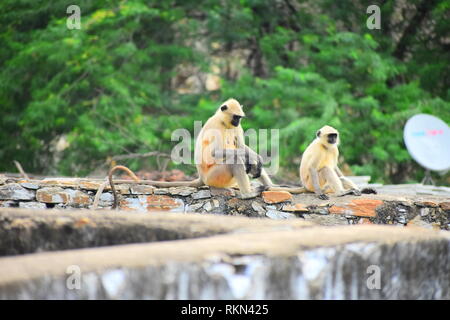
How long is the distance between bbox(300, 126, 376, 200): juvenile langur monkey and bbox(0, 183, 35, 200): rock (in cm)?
260

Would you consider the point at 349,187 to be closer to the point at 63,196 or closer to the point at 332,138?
the point at 332,138

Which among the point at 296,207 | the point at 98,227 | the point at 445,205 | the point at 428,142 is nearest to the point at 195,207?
the point at 296,207

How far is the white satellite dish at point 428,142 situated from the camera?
8.79 metres

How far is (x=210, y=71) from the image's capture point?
561 inches

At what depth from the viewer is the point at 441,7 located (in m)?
13.1

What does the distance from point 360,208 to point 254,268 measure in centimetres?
346

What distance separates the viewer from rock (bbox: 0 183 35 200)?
5.70 m

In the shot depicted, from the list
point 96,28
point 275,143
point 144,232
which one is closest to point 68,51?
point 96,28

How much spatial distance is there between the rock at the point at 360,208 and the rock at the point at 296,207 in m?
0.26

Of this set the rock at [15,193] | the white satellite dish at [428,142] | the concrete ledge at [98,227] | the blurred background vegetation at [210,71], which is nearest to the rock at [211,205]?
the rock at [15,193]

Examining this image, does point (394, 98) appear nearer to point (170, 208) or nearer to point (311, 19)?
point (311, 19)

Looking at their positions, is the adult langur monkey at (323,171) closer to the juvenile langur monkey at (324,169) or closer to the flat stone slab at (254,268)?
the juvenile langur monkey at (324,169)

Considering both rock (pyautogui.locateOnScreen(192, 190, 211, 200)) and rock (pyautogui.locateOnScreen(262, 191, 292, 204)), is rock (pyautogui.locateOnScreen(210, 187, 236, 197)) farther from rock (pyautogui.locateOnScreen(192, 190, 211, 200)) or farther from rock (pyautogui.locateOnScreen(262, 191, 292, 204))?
rock (pyautogui.locateOnScreen(262, 191, 292, 204))

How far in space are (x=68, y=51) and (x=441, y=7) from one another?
7.51m
